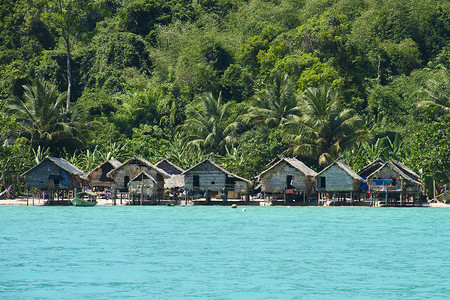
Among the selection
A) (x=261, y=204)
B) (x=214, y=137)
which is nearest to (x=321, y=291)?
(x=261, y=204)

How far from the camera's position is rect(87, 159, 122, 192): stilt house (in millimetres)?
47031

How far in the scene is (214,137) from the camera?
1928 inches

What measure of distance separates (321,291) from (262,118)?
3127cm

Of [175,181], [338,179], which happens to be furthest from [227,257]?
[175,181]

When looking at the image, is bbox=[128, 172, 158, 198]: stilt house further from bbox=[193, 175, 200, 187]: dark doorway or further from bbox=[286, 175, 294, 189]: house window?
bbox=[286, 175, 294, 189]: house window

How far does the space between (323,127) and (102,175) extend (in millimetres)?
14823

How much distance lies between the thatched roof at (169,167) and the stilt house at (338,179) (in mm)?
9804

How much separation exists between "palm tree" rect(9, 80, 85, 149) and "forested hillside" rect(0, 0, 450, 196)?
10cm

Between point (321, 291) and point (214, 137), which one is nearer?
point (321, 291)

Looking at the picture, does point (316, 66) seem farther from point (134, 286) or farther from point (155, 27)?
point (134, 286)

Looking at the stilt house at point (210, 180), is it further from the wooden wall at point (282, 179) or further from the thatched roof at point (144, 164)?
the thatched roof at point (144, 164)

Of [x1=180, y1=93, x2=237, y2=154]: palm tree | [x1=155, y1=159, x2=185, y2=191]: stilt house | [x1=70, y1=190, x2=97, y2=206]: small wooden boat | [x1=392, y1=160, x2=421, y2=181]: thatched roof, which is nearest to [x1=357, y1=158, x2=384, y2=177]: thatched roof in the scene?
[x1=392, y1=160, x2=421, y2=181]: thatched roof

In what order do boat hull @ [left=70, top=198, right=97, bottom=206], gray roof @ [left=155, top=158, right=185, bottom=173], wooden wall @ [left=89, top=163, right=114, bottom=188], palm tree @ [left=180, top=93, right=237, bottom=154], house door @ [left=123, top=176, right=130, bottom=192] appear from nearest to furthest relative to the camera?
1. house door @ [left=123, top=176, right=130, bottom=192]
2. boat hull @ [left=70, top=198, right=97, bottom=206]
3. wooden wall @ [left=89, top=163, right=114, bottom=188]
4. gray roof @ [left=155, top=158, right=185, bottom=173]
5. palm tree @ [left=180, top=93, right=237, bottom=154]

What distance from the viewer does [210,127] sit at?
49594 mm
